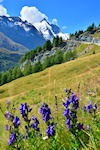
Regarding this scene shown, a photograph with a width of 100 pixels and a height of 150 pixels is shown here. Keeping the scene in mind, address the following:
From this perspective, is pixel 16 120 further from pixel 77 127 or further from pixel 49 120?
pixel 77 127

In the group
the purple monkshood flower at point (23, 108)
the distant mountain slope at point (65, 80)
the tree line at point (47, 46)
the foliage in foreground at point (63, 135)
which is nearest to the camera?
the foliage in foreground at point (63, 135)

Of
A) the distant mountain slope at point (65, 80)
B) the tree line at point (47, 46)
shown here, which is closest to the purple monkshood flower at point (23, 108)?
the distant mountain slope at point (65, 80)

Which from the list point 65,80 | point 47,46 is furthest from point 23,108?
point 47,46

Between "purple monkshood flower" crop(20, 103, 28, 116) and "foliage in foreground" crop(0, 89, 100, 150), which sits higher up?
"purple monkshood flower" crop(20, 103, 28, 116)

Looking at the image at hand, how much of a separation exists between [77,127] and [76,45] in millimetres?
135622

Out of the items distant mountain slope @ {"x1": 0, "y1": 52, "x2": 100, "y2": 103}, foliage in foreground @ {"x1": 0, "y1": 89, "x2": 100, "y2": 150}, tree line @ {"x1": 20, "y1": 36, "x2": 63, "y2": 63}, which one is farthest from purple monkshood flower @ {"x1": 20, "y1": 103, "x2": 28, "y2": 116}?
tree line @ {"x1": 20, "y1": 36, "x2": 63, "y2": 63}

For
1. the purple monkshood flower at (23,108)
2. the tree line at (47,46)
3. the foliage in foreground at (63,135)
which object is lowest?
the foliage in foreground at (63,135)

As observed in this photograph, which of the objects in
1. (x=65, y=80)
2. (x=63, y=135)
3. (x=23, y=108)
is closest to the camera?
(x=63, y=135)

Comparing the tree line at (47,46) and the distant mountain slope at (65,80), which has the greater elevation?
the tree line at (47,46)

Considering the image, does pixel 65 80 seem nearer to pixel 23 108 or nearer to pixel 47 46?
pixel 23 108

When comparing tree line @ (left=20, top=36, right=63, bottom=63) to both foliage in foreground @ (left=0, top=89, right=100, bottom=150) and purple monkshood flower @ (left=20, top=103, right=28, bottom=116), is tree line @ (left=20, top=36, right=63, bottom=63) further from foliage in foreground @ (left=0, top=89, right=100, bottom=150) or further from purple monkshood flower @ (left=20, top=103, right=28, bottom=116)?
foliage in foreground @ (left=0, top=89, right=100, bottom=150)

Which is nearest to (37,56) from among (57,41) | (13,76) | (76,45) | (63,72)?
(57,41)

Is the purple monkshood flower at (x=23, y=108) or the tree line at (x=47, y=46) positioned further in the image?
the tree line at (x=47, y=46)

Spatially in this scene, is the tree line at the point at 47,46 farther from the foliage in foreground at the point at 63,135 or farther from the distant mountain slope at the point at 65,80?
the foliage in foreground at the point at 63,135
